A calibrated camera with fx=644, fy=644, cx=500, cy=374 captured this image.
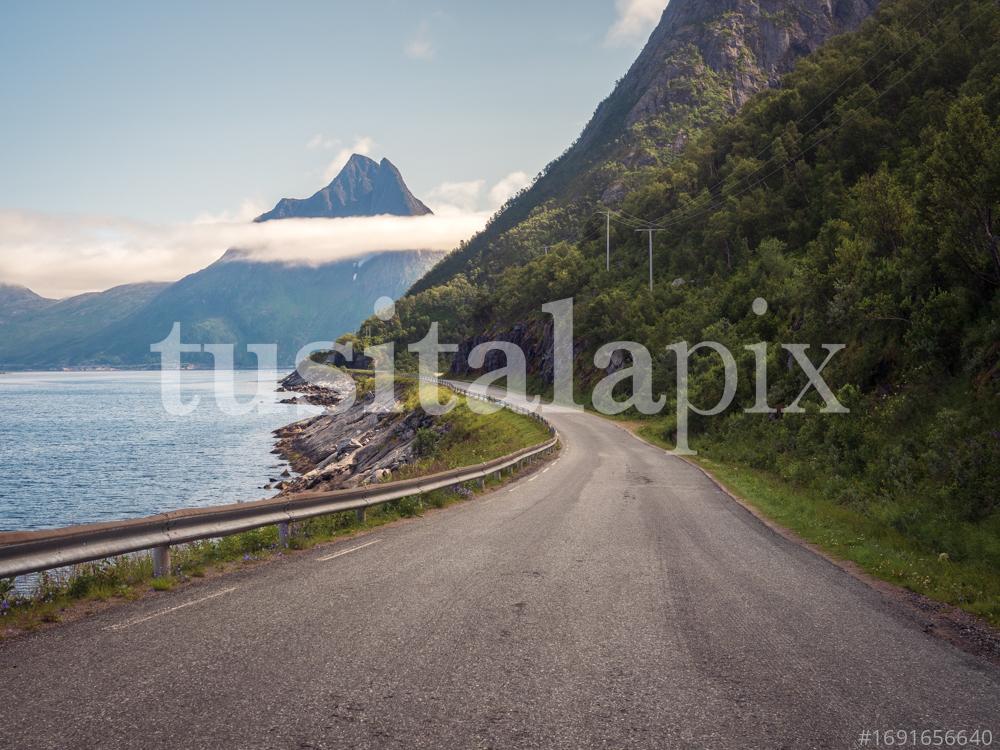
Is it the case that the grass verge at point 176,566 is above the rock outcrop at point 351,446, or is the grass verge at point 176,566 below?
above

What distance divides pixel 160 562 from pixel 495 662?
523cm

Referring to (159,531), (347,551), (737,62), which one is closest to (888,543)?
(347,551)

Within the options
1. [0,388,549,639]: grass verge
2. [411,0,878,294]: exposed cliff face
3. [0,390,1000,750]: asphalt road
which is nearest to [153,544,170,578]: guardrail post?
[0,388,549,639]: grass verge

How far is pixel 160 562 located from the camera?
822 cm

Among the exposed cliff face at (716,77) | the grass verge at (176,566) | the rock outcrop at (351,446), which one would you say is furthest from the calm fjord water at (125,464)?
the exposed cliff face at (716,77)

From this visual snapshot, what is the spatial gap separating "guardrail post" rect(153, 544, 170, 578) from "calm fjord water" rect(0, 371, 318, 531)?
25.2 m

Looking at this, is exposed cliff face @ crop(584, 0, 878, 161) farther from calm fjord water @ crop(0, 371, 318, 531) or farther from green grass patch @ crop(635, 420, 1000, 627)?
green grass patch @ crop(635, 420, 1000, 627)

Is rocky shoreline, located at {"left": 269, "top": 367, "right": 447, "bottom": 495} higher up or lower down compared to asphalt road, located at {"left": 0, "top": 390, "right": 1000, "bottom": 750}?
lower down

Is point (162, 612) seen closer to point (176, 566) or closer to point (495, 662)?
point (176, 566)

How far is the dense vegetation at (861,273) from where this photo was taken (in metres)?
15.1

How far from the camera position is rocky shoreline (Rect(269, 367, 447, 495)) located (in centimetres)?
3662

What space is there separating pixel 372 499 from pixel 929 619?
951cm

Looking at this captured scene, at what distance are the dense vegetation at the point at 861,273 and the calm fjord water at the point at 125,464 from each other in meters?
27.8

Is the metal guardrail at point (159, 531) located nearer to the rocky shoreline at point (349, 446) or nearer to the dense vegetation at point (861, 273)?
the dense vegetation at point (861, 273)
